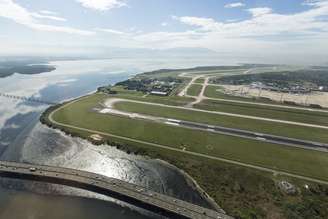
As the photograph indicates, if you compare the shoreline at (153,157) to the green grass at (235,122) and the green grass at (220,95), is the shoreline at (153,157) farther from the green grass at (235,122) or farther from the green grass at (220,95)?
the green grass at (220,95)

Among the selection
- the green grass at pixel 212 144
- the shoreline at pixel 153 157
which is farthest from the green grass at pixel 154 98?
the shoreline at pixel 153 157

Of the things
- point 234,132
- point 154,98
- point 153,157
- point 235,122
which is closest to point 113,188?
point 153,157

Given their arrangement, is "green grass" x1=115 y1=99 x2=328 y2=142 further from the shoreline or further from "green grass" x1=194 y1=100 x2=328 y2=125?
the shoreline

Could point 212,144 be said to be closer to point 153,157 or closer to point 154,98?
point 153,157

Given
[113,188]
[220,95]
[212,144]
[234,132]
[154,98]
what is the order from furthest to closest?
[220,95]
[154,98]
[234,132]
[212,144]
[113,188]

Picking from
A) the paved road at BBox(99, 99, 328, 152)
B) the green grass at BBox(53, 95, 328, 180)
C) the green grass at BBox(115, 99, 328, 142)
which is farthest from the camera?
the green grass at BBox(115, 99, 328, 142)

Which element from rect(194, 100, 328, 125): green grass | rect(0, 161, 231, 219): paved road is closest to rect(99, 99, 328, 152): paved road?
rect(194, 100, 328, 125): green grass

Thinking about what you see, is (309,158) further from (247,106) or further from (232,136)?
(247,106)
